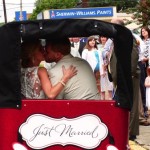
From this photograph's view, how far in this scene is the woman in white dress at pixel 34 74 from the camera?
4.37 m

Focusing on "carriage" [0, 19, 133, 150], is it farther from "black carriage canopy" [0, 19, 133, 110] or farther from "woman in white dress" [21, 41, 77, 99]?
"woman in white dress" [21, 41, 77, 99]

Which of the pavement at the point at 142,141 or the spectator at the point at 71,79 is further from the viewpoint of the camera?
the pavement at the point at 142,141

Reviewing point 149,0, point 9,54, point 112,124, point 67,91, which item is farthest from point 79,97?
point 149,0

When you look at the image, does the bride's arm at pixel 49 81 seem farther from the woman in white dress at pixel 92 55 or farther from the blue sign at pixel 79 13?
the blue sign at pixel 79 13

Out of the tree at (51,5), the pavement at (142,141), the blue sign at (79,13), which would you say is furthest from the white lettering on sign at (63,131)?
the tree at (51,5)

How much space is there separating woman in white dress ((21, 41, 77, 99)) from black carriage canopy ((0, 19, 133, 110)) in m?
0.20

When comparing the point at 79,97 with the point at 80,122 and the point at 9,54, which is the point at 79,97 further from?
the point at 9,54

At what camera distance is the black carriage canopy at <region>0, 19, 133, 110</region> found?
4.25m

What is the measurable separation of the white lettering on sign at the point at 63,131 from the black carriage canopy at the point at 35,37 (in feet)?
0.71

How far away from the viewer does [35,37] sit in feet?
14.1

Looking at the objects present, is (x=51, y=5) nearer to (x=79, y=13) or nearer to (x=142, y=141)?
(x=79, y=13)

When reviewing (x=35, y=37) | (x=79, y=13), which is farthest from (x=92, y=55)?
(x=79, y=13)

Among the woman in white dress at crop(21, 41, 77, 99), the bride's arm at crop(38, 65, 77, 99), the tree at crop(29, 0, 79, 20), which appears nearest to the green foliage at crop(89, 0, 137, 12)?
the tree at crop(29, 0, 79, 20)

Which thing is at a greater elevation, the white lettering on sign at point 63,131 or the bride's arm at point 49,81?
the bride's arm at point 49,81
